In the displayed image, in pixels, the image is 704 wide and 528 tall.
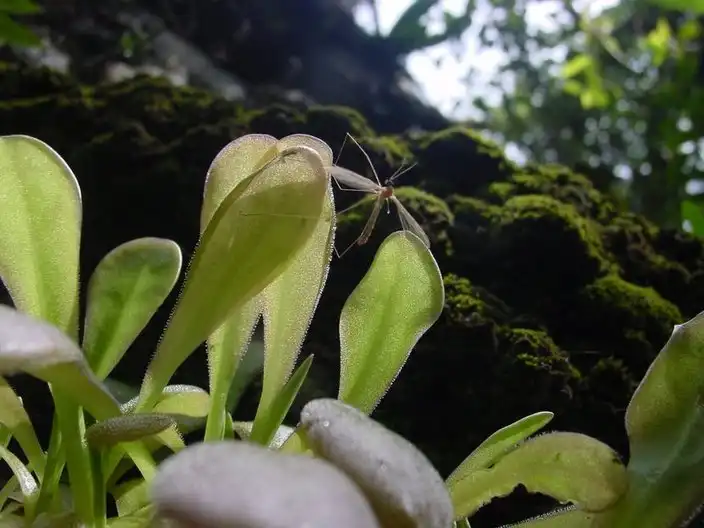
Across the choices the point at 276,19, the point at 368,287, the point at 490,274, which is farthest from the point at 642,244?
the point at 276,19

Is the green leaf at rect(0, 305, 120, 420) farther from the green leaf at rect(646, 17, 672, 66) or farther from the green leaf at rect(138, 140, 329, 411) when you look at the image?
the green leaf at rect(646, 17, 672, 66)

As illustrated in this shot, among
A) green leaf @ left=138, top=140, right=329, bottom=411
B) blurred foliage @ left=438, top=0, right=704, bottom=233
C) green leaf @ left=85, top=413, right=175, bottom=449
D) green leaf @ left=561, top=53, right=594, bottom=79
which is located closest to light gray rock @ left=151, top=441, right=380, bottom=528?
green leaf @ left=85, top=413, right=175, bottom=449

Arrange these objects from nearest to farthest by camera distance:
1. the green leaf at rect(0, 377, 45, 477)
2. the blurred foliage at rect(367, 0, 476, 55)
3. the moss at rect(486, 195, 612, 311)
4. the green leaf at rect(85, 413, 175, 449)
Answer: the green leaf at rect(85, 413, 175, 449) → the green leaf at rect(0, 377, 45, 477) → the moss at rect(486, 195, 612, 311) → the blurred foliage at rect(367, 0, 476, 55)

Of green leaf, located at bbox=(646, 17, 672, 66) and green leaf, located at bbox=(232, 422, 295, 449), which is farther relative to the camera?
green leaf, located at bbox=(646, 17, 672, 66)

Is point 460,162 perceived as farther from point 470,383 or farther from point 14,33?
point 14,33

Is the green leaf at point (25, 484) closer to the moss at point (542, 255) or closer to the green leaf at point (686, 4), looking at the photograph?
the moss at point (542, 255)


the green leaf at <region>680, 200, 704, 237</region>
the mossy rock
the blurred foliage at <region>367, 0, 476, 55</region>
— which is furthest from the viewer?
the blurred foliage at <region>367, 0, 476, 55</region>

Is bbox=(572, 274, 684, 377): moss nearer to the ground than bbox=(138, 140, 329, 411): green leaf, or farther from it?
nearer to the ground
